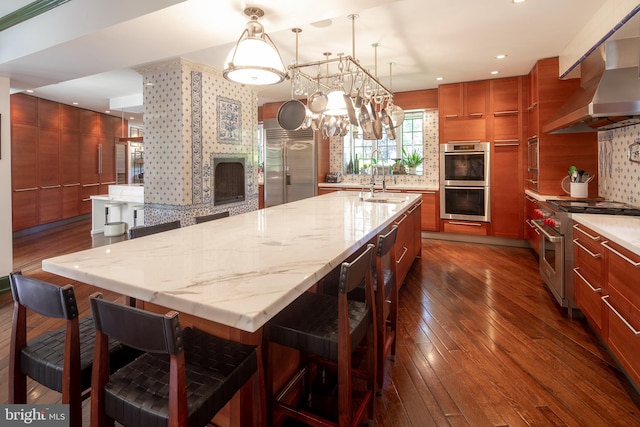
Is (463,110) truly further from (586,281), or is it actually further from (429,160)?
(586,281)

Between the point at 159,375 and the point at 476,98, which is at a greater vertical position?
the point at 476,98

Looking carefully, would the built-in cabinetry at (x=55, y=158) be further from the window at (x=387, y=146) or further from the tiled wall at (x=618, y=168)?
the tiled wall at (x=618, y=168)

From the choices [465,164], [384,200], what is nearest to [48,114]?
[384,200]

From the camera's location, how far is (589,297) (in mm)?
2363

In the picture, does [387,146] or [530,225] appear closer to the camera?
[530,225]

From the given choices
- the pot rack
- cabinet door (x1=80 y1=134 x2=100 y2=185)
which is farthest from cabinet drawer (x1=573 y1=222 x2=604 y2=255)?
cabinet door (x1=80 y1=134 x2=100 y2=185)

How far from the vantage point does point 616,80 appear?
8.43 feet

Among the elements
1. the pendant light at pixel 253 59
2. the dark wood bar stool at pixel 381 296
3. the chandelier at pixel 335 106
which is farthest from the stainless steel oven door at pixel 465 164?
the pendant light at pixel 253 59

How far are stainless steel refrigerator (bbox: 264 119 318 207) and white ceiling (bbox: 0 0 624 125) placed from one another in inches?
84.9

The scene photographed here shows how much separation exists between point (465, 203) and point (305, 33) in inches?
137

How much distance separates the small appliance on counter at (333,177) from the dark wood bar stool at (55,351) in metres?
5.48

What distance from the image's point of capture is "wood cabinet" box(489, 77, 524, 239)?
4.99 m

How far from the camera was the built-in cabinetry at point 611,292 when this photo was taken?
5.70ft

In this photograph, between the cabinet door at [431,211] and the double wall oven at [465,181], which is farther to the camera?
the cabinet door at [431,211]
